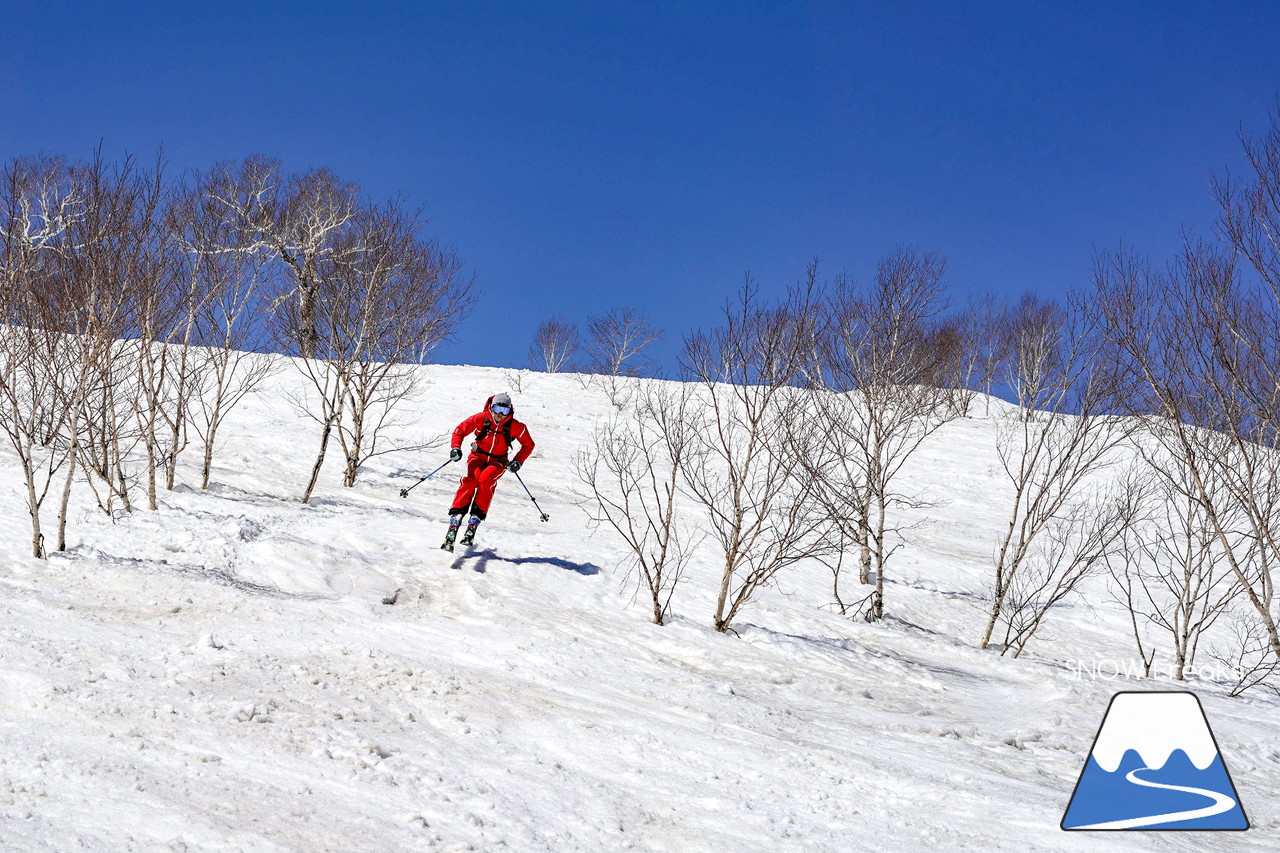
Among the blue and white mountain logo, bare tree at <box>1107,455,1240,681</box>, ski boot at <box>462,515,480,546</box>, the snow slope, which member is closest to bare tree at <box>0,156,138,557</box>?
the snow slope

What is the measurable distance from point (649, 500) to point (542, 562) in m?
7.26

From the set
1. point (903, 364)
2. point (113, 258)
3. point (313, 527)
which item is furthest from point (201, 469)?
point (903, 364)

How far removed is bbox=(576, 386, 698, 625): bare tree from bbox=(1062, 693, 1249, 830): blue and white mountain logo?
3440 millimetres

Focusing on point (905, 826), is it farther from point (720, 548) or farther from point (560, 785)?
point (720, 548)

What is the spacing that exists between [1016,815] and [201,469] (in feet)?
42.9

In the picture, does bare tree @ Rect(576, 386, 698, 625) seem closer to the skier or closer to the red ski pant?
the skier

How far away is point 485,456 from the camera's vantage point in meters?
8.97

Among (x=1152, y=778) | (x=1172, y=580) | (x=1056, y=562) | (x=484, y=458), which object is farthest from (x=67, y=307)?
(x=1172, y=580)

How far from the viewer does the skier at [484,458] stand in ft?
28.9

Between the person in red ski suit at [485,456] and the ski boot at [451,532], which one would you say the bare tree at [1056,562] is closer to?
the person in red ski suit at [485,456]

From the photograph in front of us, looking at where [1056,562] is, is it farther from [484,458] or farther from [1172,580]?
[484,458]

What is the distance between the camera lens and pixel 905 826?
12.1 feet

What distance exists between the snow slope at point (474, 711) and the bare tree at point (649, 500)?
40 centimetres

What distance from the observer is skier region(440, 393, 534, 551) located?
8797mm
